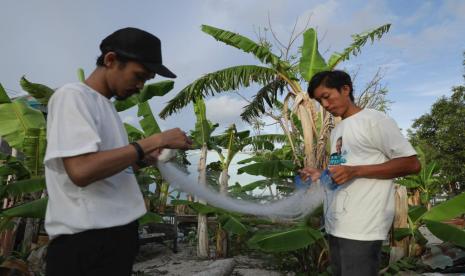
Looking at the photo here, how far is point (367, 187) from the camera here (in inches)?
82.8

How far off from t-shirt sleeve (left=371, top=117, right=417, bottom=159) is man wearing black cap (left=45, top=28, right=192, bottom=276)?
43.7 inches

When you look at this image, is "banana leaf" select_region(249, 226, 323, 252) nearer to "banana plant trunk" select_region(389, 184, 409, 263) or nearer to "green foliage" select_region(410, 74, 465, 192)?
"banana plant trunk" select_region(389, 184, 409, 263)

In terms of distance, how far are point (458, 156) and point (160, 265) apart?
58.5 ft

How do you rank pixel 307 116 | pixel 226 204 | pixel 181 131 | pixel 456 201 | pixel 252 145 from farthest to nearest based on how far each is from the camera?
pixel 252 145, pixel 307 116, pixel 456 201, pixel 226 204, pixel 181 131

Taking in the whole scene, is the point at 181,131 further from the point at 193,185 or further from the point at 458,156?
the point at 458,156

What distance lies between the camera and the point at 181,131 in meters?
1.48

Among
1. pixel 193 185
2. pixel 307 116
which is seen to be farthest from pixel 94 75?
pixel 307 116

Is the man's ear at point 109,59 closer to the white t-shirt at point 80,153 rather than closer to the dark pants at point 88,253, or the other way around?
the white t-shirt at point 80,153

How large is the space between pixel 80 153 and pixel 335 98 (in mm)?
1519

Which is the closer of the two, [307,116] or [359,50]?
[307,116]

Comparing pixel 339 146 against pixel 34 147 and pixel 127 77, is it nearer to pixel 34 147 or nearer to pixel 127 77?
pixel 127 77

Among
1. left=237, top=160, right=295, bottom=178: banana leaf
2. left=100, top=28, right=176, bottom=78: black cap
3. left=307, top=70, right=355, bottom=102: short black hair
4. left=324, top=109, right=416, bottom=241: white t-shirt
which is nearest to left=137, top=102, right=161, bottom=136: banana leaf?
left=237, top=160, right=295, bottom=178: banana leaf

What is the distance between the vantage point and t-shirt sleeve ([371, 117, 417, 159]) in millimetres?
2064

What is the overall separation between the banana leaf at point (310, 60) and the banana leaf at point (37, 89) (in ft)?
13.0
